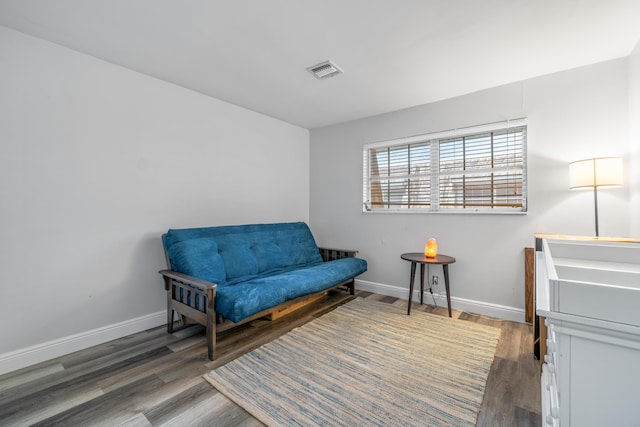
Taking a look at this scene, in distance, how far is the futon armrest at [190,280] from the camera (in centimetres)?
205

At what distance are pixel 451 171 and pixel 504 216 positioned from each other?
714 mm

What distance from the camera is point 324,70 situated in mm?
2436

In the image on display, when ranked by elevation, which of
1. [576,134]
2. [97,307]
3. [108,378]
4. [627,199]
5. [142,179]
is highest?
[576,134]

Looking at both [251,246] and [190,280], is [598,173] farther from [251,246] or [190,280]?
[190,280]

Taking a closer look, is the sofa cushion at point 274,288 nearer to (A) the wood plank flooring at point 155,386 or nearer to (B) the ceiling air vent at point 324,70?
(A) the wood plank flooring at point 155,386

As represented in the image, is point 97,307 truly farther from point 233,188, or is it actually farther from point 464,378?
point 464,378

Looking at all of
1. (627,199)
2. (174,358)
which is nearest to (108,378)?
(174,358)

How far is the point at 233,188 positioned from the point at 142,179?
96 centimetres

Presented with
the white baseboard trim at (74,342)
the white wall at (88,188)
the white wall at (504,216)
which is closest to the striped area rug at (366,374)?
the white wall at (504,216)

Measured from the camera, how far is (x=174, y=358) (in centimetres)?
206

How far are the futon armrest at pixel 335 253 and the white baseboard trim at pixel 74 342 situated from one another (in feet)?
6.41

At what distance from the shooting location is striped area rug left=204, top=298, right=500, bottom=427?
1502mm

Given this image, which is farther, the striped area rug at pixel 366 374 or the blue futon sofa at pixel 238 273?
the blue futon sofa at pixel 238 273

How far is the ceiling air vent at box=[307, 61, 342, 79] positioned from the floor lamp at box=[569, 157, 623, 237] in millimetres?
2083
